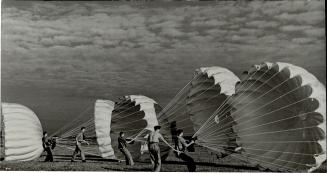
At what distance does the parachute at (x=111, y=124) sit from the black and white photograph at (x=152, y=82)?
19 millimetres

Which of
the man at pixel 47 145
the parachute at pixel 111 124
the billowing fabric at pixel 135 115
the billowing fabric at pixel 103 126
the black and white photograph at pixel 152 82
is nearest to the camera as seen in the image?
the black and white photograph at pixel 152 82

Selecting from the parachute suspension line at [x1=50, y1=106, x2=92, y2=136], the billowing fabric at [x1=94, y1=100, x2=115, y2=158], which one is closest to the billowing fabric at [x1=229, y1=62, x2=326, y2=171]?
the billowing fabric at [x1=94, y1=100, x2=115, y2=158]

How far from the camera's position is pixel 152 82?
9664 mm

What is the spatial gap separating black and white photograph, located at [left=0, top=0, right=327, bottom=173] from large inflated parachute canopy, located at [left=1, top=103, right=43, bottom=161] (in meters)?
0.02

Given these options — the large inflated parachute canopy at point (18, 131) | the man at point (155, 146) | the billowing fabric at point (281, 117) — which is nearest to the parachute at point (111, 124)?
the man at point (155, 146)

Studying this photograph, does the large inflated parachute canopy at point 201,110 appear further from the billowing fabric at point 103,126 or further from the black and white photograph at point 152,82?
the billowing fabric at point 103,126

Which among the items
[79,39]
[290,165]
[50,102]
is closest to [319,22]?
[290,165]

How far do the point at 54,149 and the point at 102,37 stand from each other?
2168 millimetres

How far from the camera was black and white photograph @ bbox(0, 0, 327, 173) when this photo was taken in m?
9.04

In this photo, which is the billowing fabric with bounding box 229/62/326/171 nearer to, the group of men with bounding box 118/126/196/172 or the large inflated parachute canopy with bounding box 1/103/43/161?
the group of men with bounding box 118/126/196/172

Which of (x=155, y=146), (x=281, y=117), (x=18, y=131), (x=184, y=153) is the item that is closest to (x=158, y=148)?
(x=155, y=146)

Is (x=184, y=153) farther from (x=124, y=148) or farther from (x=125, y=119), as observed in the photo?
(x=125, y=119)

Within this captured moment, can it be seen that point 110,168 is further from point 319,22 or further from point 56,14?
point 319,22

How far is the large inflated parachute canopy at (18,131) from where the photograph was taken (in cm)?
955
